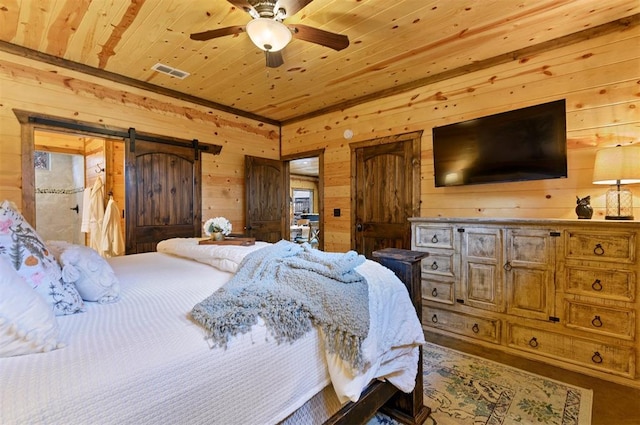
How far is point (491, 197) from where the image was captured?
2963mm

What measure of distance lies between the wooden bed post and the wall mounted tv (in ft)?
5.39

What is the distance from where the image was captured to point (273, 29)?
1948mm

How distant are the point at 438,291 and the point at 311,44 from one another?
98.8 inches

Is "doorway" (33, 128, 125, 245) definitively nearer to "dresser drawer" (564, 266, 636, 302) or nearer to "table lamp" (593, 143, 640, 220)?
"dresser drawer" (564, 266, 636, 302)

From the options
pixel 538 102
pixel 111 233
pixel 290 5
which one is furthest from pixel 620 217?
pixel 111 233

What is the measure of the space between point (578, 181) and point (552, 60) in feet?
3.53

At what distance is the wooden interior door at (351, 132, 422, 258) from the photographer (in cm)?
351

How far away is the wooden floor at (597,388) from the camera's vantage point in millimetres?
1748

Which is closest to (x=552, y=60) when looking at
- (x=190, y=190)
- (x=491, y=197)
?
(x=491, y=197)

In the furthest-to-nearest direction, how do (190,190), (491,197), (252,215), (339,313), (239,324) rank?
(252,215), (190,190), (491,197), (339,313), (239,324)

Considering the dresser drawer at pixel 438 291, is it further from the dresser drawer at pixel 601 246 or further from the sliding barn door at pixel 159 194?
the sliding barn door at pixel 159 194

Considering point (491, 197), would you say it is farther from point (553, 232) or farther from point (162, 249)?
point (162, 249)

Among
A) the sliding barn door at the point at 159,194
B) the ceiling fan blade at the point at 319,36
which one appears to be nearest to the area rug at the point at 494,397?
the ceiling fan blade at the point at 319,36

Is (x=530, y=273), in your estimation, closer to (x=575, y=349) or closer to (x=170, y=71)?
(x=575, y=349)
